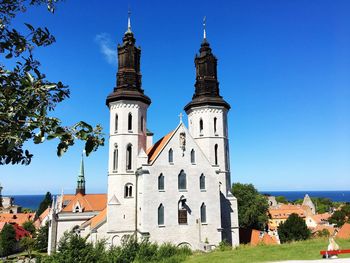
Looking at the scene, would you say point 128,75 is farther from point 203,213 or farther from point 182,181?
point 203,213

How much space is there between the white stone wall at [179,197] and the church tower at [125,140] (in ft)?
6.33

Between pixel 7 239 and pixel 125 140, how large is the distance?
134 feet

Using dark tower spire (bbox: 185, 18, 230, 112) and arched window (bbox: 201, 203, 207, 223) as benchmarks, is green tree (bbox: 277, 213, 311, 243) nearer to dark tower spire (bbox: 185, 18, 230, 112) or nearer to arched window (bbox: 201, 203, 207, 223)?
arched window (bbox: 201, 203, 207, 223)

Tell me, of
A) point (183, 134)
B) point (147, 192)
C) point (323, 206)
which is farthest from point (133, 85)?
point (323, 206)

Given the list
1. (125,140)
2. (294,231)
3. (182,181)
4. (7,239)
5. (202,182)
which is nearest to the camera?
(182,181)

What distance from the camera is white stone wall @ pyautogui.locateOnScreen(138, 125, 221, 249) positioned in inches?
1067

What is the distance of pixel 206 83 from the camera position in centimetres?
3412

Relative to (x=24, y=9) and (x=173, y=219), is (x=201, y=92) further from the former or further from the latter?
(x=24, y=9)

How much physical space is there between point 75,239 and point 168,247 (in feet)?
21.9

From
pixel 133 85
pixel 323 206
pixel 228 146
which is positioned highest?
pixel 133 85

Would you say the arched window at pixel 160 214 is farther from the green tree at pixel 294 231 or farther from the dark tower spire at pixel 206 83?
the green tree at pixel 294 231

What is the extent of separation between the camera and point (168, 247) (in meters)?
22.5

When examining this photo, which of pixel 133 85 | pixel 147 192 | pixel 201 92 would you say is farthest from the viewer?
pixel 201 92

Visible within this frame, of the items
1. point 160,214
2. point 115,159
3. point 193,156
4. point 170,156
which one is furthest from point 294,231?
point 115,159
